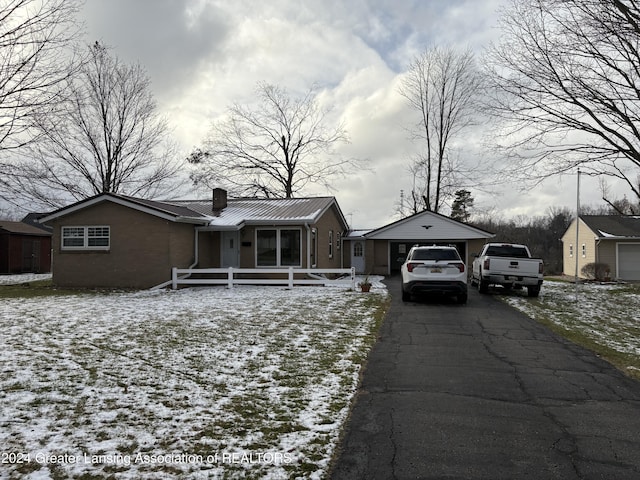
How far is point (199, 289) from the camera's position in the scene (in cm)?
1777

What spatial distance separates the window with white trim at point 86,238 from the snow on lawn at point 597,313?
15.6m

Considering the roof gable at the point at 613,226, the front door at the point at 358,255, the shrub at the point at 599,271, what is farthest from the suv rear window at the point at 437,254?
the roof gable at the point at 613,226

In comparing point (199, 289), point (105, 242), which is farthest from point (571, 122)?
point (105, 242)

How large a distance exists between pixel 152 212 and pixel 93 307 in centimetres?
612

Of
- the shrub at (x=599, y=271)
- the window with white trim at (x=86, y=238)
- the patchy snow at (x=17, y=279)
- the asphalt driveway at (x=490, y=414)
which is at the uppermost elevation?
the window with white trim at (x=86, y=238)

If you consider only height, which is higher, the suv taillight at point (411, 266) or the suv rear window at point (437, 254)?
the suv rear window at point (437, 254)

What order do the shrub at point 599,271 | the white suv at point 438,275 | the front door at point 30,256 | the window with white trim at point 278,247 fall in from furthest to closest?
the front door at point 30,256, the shrub at point 599,271, the window with white trim at point 278,247, the white suv at point 438,275

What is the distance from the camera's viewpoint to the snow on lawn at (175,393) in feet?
12.1

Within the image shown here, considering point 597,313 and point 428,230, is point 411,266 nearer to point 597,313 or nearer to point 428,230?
point 597,313

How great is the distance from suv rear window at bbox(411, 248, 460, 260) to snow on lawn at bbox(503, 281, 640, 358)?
2.45 m

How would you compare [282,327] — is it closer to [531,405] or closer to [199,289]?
[531,405]

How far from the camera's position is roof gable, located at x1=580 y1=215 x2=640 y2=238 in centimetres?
2925

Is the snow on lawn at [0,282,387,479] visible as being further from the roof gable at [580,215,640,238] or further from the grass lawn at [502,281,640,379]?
the roof gable at [580,215,640,238]

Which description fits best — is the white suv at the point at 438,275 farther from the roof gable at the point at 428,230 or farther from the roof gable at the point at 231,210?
the roof gable at the point at 428,230
